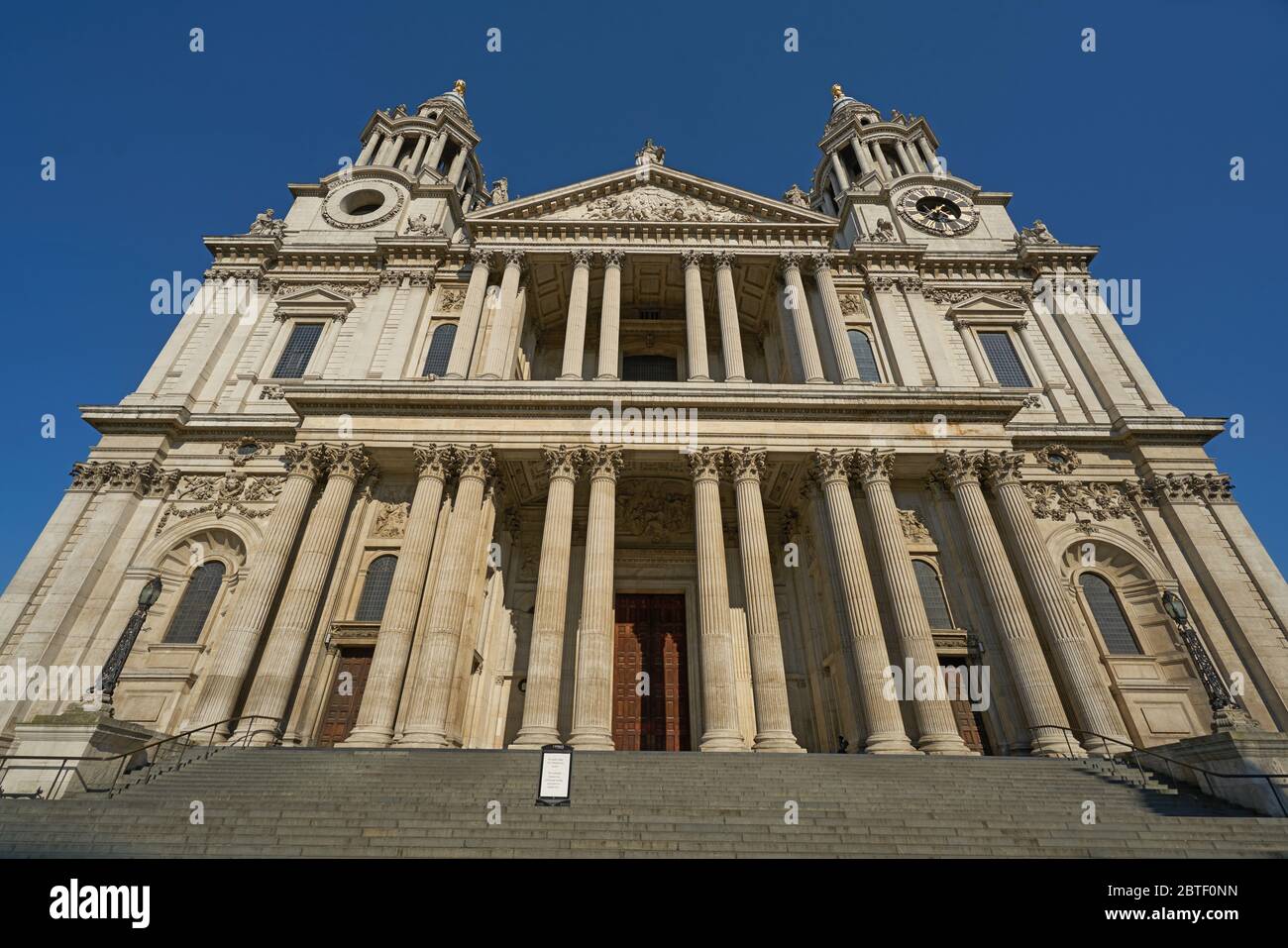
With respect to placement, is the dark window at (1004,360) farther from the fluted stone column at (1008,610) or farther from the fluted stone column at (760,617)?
the fluted stone column at (760,617)

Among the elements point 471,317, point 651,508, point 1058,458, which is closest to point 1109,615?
→ point 1058,458

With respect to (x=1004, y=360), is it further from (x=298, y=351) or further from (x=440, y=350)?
(x=298, y=351)

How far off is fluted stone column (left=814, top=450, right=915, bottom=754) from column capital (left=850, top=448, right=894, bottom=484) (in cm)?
31

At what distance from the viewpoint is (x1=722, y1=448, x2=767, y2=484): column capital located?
63.5 feet

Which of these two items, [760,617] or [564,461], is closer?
[760,617]

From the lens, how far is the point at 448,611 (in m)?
16.9

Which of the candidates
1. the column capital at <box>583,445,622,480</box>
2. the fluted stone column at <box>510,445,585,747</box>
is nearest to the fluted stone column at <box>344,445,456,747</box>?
A: the fluted stone column at <box>510,445,585,747</box>

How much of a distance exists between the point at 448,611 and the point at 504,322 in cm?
1146

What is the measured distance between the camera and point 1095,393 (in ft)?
78.2

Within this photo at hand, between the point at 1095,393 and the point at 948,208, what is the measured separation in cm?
1328

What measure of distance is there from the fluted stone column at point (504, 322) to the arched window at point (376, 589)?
23.0ft
